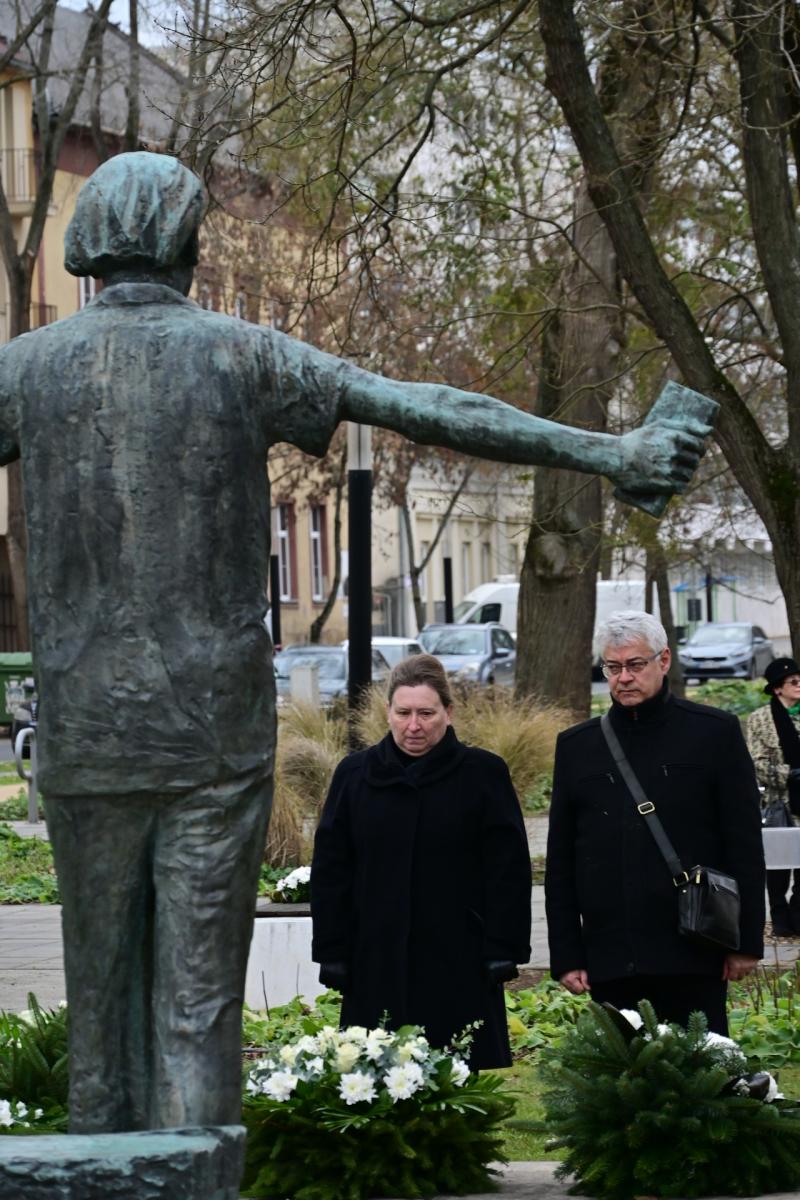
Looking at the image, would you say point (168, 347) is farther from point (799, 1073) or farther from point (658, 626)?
point (799, 1073)

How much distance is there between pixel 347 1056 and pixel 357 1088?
0.09m

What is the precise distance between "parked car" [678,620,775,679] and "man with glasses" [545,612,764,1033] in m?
44.2

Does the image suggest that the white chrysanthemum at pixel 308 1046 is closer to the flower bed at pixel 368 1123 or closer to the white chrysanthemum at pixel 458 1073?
the flower bed at pixel 368 1123

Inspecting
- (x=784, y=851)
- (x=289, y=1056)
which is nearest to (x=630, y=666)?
(x=289, y=1056)

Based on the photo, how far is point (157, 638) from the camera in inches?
165

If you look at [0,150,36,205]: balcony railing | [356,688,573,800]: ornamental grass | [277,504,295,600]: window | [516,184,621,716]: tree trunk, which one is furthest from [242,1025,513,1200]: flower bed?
[277,504,295,600]: window

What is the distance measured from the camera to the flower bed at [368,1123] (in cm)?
593

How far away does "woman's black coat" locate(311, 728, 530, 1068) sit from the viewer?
654cm

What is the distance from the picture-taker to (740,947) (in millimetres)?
6430

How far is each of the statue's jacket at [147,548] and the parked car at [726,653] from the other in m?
46.8

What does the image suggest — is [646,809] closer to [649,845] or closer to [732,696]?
[649,845]

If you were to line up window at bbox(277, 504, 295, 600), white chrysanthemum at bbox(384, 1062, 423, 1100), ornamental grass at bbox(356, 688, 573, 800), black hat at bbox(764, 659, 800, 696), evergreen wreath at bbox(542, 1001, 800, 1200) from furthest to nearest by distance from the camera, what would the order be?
window at bbox(277, 504, 295, 600)
ornamental grass at bbox(356, 688, 573, 800)
black hat at bbox(764, 659, 800, 696)
white chrysanthemum at bbox(384, 1062, 423, 1100)
evergreen wreath at bbox(542, 1001, 800, 1200)

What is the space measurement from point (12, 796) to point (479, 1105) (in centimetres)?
1741

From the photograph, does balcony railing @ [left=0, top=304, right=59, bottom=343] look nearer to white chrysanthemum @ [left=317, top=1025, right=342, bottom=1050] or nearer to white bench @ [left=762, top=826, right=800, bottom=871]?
white bench @ [left=762, top=826, right=800, bottom=871]
